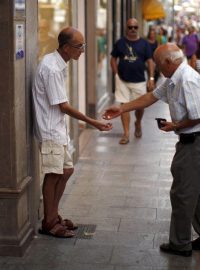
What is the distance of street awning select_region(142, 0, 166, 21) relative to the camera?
874 inches

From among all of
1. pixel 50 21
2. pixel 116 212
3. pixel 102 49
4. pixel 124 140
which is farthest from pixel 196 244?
pixel 102 49

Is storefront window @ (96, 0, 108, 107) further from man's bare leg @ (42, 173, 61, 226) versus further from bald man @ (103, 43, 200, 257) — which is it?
bald man @ (103, 43, 200, 257)

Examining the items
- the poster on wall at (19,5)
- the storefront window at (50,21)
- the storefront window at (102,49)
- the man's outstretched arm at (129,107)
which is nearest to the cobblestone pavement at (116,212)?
the man's outstretched arm at (129,107)

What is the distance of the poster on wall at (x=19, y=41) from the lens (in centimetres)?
532

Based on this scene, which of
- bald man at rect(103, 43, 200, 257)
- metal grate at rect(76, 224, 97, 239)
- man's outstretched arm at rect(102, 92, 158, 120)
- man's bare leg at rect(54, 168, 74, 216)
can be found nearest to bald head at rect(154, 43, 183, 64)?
bald man at rect(103, 43, 200, 257)

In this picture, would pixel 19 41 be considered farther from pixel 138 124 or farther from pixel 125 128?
pixel 138 124

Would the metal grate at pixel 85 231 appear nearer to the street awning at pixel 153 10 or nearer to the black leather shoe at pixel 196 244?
the black leather shoe at pixel 196 244

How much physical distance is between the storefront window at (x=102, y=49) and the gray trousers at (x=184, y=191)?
7388 mm

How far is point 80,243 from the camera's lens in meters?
5.96

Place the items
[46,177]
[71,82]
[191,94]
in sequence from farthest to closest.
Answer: [71,82] < [46,177] < [191,94]

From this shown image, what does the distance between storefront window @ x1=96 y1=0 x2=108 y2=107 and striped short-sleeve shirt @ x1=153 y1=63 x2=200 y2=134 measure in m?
7.40

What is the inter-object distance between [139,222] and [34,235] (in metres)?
1.11

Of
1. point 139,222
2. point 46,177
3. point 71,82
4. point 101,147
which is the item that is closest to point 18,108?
point 46,177

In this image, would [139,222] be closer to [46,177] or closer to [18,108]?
[46,177]
